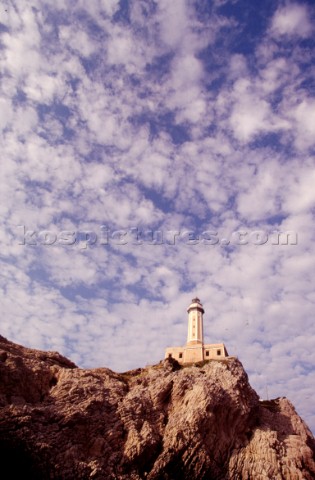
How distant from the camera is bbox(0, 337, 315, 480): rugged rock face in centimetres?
2645

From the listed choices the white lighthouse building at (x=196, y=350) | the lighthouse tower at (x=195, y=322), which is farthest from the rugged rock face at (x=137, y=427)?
→ the lighthouse tower at (x=195, y=322)

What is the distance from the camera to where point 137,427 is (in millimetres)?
32031

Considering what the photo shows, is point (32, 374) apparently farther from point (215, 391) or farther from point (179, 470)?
point (215, 391)

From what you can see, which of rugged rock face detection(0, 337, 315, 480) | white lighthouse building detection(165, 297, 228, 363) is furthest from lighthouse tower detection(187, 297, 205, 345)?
rugged rock face detection(0, 337, 315, 480)

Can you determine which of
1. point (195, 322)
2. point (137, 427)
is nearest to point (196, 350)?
point (195, 322)

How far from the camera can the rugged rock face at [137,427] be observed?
86.8 feet

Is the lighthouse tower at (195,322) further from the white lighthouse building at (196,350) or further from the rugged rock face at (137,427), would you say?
the rugged rock face at (137,427)

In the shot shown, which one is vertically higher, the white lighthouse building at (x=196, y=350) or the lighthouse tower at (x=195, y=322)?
the lighthouse tower at (x=195, y=322)

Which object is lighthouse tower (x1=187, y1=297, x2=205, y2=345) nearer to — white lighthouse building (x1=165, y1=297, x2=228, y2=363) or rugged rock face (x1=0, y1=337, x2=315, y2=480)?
white lighthouse building (x1=165, y1=297, x2=228, y2=363)

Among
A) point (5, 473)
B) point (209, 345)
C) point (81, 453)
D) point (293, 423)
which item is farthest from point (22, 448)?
point (209, 345)

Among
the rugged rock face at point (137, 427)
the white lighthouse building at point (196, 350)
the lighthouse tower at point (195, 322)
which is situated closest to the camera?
the rugged rock face at point (137, 427)

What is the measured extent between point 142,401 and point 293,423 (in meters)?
20.1

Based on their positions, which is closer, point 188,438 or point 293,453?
point 188,438

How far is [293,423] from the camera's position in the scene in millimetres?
42438
